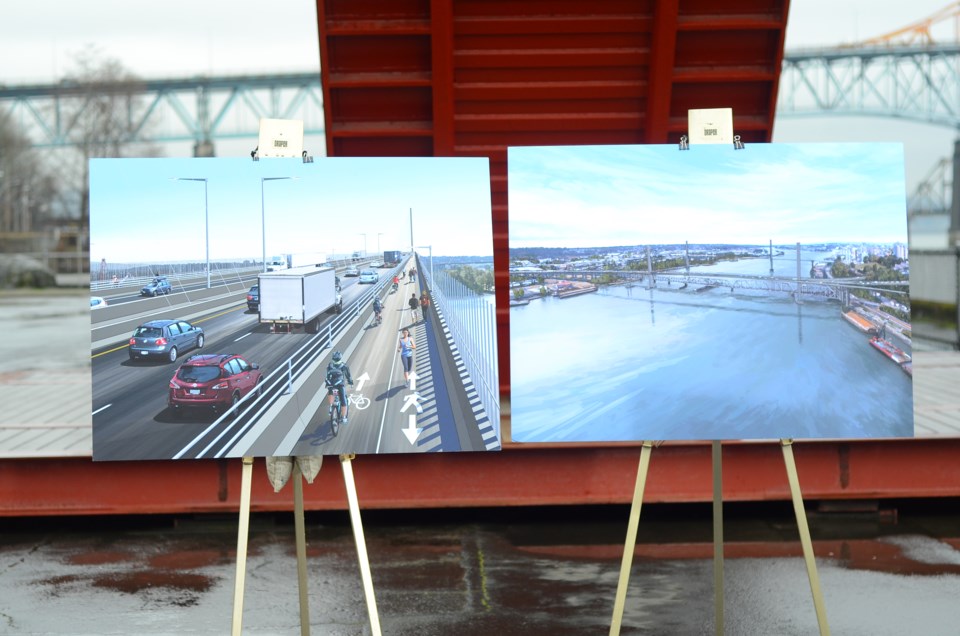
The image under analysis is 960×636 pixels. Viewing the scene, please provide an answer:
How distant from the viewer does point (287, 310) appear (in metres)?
4.66

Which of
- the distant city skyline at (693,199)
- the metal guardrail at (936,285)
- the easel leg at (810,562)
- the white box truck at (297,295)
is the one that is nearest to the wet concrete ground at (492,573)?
the easel leg at (810,562)

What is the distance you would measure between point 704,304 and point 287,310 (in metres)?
1.88

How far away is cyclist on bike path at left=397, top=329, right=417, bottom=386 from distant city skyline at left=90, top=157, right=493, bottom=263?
1.32 ft

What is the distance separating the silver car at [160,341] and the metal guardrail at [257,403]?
13.0 inches

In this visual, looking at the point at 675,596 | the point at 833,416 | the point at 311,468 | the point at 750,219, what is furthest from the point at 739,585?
the point at 311,468

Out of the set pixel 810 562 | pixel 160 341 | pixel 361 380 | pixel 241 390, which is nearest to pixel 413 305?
pixel 361 380

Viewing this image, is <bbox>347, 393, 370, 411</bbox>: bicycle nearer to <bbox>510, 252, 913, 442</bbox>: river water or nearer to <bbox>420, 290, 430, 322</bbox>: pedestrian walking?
<bbox>420, 290, 430, 322</bbox>: pedestrian walking

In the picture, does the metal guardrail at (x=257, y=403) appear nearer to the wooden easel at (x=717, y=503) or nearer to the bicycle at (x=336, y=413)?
the bicycle at (x=336, y=413)

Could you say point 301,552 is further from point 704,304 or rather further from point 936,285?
point 936,285

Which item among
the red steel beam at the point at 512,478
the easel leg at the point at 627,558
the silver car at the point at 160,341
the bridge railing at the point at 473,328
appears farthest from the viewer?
the red steel beam at the point at 512,478

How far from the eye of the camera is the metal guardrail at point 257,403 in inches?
179

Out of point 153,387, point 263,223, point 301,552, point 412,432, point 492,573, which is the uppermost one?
point 263,223

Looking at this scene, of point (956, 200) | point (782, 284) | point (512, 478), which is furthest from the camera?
point (956, 200)

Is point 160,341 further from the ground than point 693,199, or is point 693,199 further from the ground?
point 693,199
